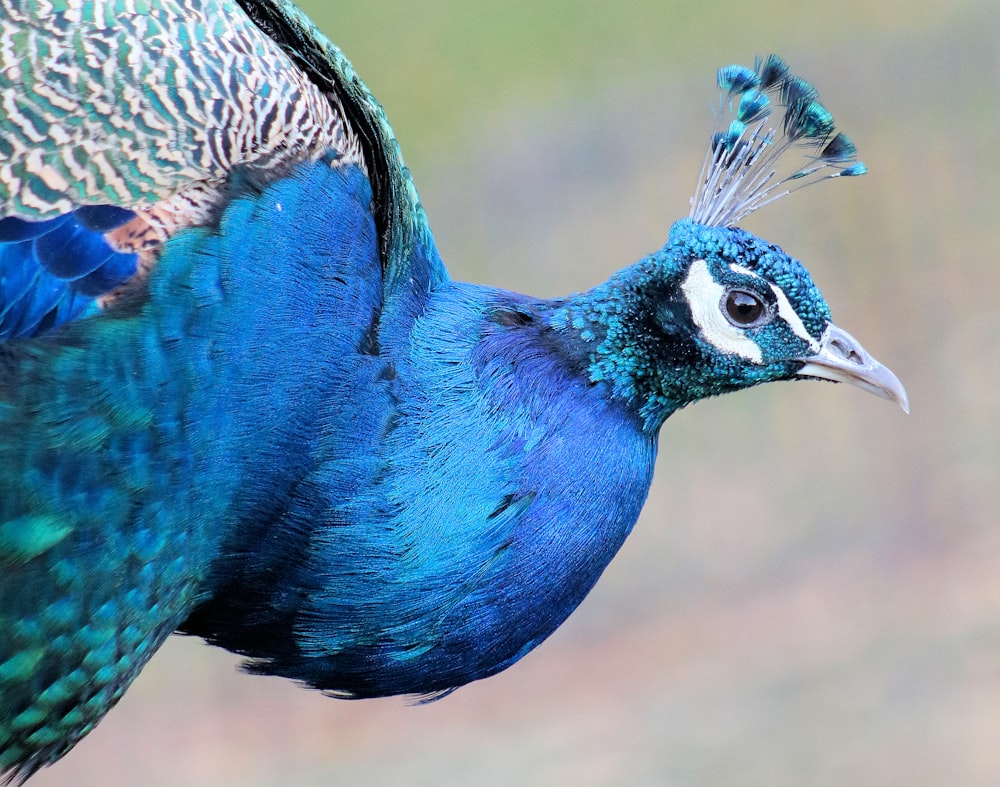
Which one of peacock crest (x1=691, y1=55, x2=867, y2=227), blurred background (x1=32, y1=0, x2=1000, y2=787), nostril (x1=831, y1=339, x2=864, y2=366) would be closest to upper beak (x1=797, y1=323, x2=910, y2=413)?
nostril (x1=831, y1=339, x2=864, y2=366)

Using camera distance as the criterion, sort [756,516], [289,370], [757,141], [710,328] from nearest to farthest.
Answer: [289,370] → [710,328] → [757,141] → [756,516]

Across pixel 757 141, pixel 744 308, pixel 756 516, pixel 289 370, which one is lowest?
pixel 289 370

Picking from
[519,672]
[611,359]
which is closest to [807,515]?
[519,672]

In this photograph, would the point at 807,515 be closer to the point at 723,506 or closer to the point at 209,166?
the point at 723,506

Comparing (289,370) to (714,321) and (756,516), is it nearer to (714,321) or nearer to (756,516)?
(714,321)

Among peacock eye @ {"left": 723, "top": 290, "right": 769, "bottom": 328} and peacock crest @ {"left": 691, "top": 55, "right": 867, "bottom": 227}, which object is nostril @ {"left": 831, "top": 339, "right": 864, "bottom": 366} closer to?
peacock eye @ {"left": 723, "top": 290, "right": 769, "bottom": 328}

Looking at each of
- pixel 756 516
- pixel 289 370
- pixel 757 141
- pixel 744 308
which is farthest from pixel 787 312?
pixel 756 516

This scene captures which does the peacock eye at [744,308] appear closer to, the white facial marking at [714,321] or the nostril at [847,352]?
the white facial marking at [714,321]

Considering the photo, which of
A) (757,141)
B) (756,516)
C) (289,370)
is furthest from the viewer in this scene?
(756,516)
